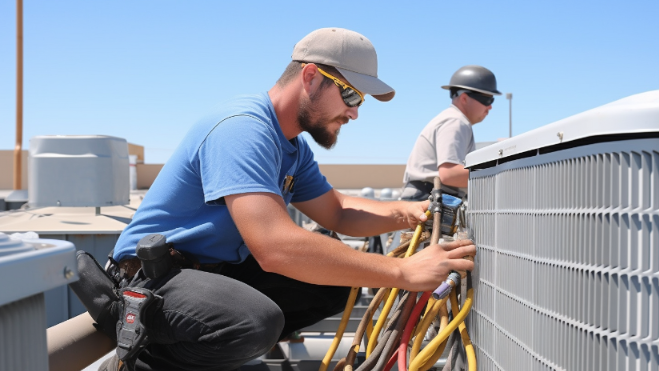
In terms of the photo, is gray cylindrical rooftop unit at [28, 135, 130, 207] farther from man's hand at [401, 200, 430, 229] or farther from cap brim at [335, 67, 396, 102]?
cap brim at [335, 67, 396, 102]

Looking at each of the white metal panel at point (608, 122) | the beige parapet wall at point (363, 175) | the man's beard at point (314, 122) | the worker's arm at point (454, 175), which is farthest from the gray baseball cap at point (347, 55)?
the beige parapet wall at point (363, 175)

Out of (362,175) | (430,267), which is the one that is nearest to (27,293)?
(430,267)

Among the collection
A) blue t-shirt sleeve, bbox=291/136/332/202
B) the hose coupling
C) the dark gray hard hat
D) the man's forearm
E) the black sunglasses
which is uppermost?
the dark gray hard hat

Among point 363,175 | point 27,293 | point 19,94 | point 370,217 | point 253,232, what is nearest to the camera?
point 27,293

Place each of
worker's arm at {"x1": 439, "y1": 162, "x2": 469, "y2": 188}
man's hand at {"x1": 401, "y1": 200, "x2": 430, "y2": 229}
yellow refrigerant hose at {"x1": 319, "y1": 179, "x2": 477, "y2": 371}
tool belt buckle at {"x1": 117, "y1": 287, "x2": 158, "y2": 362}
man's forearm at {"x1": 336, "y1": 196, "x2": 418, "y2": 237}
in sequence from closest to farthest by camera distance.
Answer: tool belt buckle at {"x1": 117, "y1": 287, "x2": 158, "y2": 362} → yellow refrigerant hose at {"x1": 319, "y1": 179, "x2": 477, "y2": 371} → man's hand at {"x1": 401, "y1": 200, "x2": 430, "y2": 229} → man's forearm at {"x1": 336, "y1": 196, "x2": 418, "y2": 237} → worker's arm at {"x1": 439, "y1": 162, "x2": 469, "y2": 188}

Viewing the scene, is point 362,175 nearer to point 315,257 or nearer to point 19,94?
point 19,94

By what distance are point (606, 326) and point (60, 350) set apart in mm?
1597

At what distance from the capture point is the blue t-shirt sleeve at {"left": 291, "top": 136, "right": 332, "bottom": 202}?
8.57ft

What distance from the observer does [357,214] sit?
2674mm

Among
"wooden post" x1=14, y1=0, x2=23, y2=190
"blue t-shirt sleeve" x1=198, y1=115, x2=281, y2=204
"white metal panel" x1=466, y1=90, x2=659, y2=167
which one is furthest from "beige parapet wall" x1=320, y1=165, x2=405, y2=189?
"white metal panel" x1=466, y1=90, x2=659, y2=167

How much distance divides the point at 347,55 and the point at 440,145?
2.00 meters

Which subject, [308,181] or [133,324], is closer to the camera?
[133,324]

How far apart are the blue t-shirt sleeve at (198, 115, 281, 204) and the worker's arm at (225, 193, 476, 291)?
0.04 meters

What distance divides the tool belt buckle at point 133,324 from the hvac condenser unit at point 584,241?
108 cm
